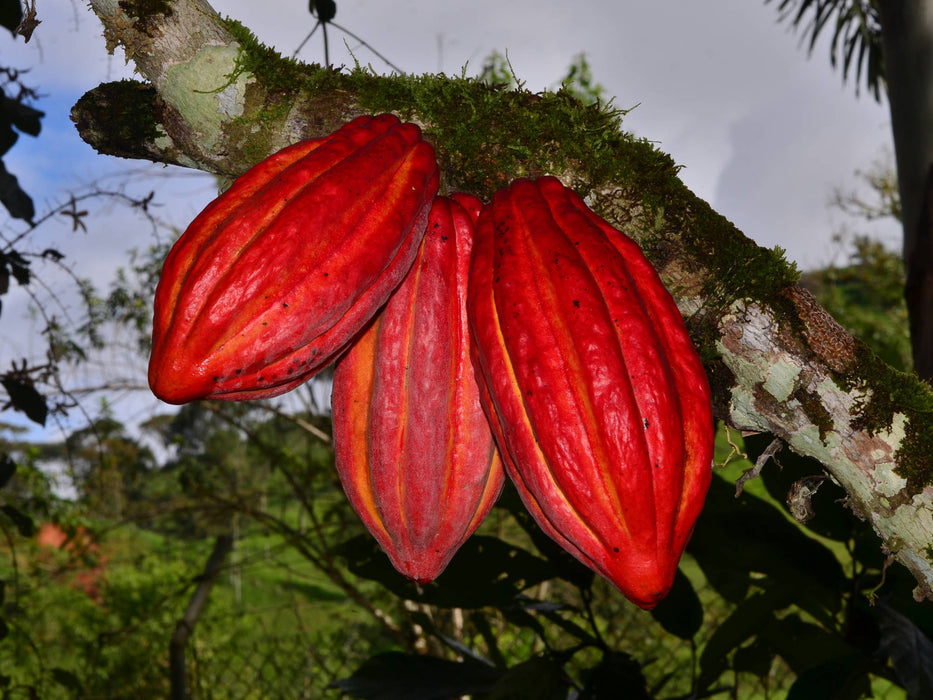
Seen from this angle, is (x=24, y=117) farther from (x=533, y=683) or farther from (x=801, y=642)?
(x=801, y=642)

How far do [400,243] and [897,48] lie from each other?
1979mm

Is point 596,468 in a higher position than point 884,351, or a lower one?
lower

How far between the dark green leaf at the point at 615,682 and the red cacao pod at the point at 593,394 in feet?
3.88

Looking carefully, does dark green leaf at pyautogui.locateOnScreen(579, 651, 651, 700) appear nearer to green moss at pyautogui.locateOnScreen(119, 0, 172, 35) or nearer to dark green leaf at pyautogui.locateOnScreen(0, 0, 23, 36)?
green moss at pyautogui.locateOnScreen(119, 0, 172, 35)

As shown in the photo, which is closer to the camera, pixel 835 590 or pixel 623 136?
pixel 623 136

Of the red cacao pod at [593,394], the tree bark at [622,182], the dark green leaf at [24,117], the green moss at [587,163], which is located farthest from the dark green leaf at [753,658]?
the dark green leaf at [24,117]

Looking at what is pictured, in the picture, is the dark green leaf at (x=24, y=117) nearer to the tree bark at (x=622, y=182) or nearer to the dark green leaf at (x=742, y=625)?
the tree bark at (x=622, y=182)

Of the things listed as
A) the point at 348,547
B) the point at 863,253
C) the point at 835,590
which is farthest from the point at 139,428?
the point at 863,253

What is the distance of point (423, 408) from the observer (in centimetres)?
100

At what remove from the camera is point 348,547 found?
6.59ft

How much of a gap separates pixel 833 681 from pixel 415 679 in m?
1.00

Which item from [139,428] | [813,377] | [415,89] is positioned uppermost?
[139,428]

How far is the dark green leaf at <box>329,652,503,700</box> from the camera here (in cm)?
196

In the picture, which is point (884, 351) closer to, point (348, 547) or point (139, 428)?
point (348, 547)
